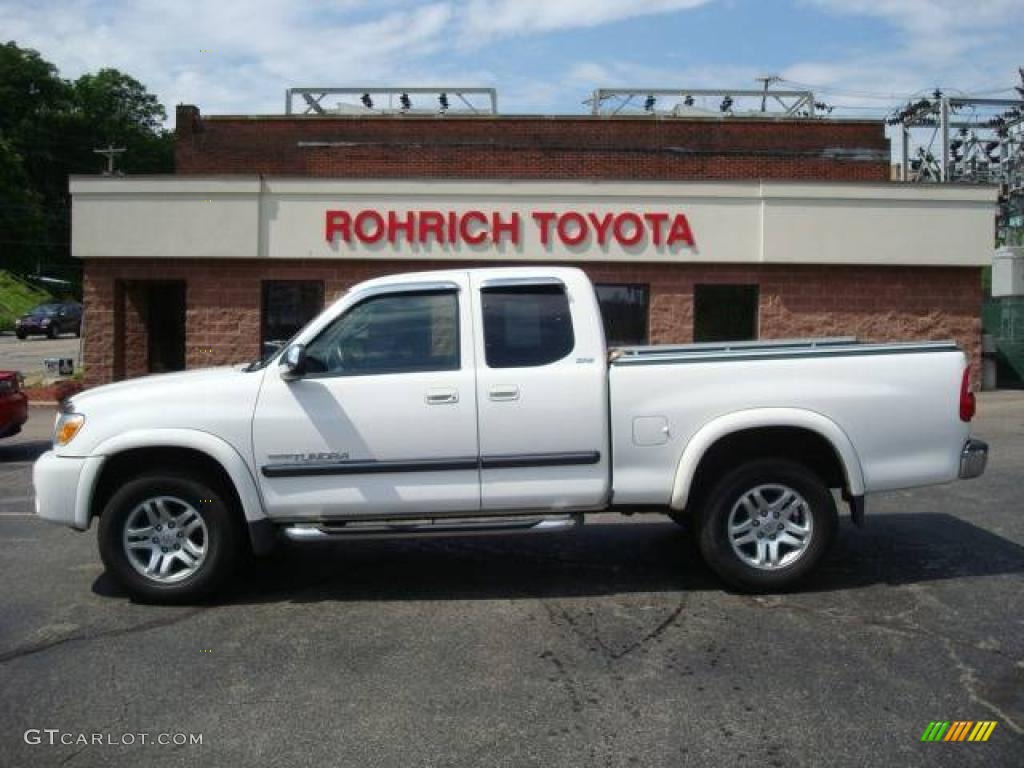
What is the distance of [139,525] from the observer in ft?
19.5

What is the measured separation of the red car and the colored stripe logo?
1093cm

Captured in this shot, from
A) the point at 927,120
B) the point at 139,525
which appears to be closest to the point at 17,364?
the point at 139,525

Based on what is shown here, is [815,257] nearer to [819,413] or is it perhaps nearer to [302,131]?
[302,131]

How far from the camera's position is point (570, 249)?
18.4 meters

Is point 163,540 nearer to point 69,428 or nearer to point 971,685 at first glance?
point 69,428

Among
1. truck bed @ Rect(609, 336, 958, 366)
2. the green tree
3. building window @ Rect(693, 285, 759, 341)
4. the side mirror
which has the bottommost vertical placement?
the side mirror

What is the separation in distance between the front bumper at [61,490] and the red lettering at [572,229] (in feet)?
44.1

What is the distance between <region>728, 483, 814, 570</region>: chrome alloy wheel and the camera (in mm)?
A: 6000

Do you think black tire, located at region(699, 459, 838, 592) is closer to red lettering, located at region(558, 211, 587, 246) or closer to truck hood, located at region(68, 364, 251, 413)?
truck hood, located at region(68, 364, 251, 413)

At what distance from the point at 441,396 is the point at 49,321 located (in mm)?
40201

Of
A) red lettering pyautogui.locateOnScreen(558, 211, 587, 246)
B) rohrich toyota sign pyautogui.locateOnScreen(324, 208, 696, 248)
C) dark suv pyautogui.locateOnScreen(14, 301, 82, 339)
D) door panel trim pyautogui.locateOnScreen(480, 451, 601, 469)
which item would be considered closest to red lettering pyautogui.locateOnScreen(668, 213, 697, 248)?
rohrich toyota sign pyautogui.locateOnScreen(324, 208, 696, 248)

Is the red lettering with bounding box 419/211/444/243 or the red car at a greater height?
the red lettering with bounding box 419/211/444/243

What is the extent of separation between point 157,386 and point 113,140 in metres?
71.2

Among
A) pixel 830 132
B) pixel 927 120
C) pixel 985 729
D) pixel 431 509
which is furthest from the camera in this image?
pixel 927 120
